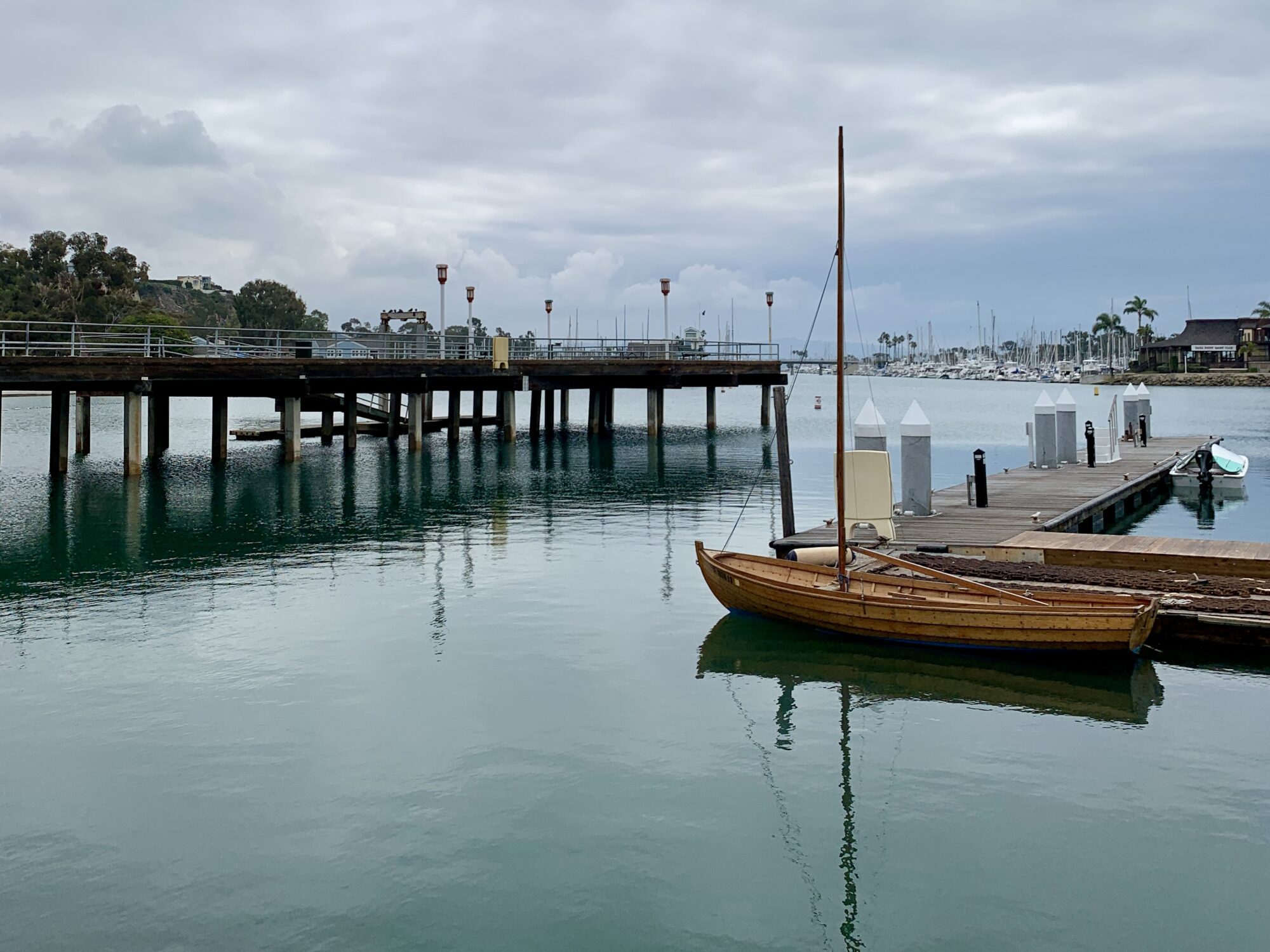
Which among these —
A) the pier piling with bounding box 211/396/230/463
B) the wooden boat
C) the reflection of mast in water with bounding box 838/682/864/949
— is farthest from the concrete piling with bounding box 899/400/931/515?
the pier piling with bounding box 211/396/230/463

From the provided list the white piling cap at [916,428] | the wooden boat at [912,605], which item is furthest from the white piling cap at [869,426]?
the wooden boat at [912,605]

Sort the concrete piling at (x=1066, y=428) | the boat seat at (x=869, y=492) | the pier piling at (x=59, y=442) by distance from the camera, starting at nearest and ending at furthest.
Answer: the boat seat at (x=869, y=492) → the concrete piling at (x=1066, y=428) → the pier piling at (x=59, y=442)

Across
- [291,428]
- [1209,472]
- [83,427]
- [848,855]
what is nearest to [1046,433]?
[1209,472]

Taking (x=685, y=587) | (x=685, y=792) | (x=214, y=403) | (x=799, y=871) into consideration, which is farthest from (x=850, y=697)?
(x=214, y=403)

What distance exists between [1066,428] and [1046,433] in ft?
4.31

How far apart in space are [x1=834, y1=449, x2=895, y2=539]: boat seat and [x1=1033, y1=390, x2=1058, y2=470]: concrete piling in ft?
53.2

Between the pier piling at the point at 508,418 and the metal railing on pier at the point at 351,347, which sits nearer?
the metal railing on pier at the point at 351,347

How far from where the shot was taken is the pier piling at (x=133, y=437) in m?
38.8

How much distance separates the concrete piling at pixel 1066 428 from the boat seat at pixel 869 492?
57.9ft

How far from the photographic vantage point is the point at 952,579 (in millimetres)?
17078

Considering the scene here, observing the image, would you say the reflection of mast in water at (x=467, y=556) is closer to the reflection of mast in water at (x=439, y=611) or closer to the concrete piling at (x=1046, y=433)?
the reflection of mast in water at (x=439, y=611)

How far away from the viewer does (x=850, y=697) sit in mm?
15109

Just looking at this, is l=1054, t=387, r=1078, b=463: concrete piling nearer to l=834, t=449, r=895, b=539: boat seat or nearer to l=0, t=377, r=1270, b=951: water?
l=834, t=449, r=895, b=539: boat seat

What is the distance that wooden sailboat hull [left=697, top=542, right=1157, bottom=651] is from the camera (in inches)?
602
